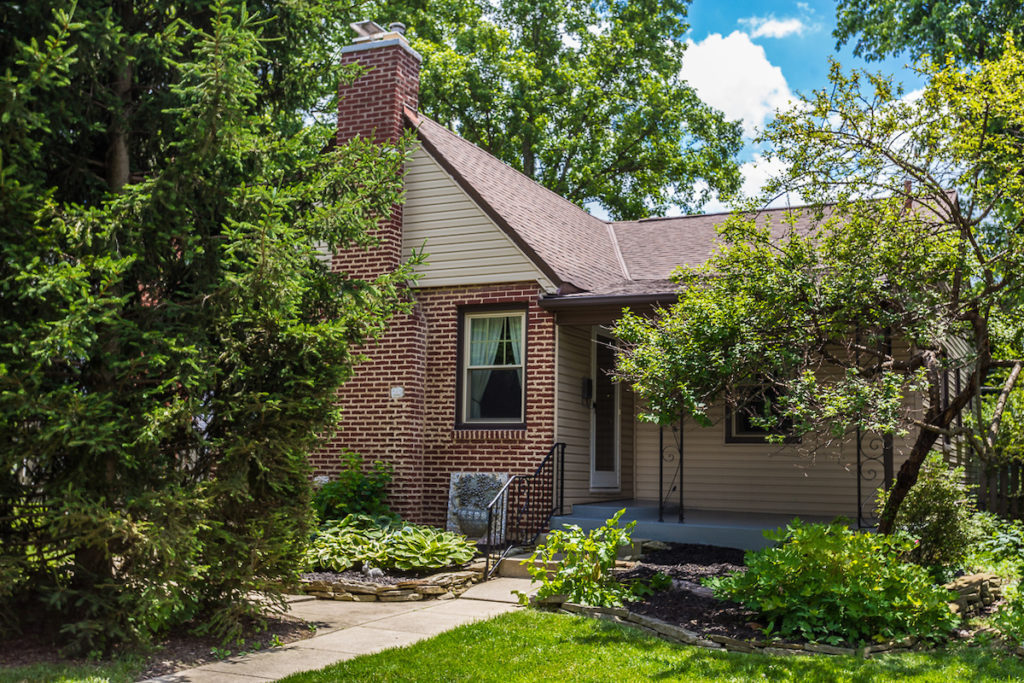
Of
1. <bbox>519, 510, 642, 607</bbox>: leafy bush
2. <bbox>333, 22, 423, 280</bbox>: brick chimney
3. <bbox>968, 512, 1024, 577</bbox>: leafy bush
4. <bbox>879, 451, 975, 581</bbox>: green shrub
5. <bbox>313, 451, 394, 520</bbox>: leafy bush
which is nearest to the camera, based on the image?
<bbox>519, 510, 642, 607</bbox>: leafy bush

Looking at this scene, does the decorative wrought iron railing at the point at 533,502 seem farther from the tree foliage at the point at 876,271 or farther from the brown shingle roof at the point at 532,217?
the tree foliage at the point at 876,271

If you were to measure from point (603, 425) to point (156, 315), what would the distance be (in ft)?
24.4

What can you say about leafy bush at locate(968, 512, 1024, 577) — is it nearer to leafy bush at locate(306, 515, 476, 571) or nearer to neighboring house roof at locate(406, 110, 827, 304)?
neighboring house roof at locate(406, 110, 827, 304)

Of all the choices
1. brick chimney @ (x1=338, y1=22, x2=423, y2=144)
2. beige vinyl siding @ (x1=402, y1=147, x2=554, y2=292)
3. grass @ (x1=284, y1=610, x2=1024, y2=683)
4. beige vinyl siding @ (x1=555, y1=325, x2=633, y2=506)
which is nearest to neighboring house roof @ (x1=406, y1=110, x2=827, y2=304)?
beige vinyl siding @ (x1=402, y1=147, x2=554, y2=292)

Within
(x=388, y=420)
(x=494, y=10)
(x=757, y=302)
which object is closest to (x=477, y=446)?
(x=388, y=420)

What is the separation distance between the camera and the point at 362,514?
10.8m

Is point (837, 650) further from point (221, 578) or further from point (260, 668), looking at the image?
point (221, 578)

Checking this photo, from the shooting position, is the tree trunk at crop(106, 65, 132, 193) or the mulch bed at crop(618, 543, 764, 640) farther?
the mulch bed at crop(618, 543, 764, 640)

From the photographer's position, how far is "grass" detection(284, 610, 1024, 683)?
578 centimetres

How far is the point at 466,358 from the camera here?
12.1m

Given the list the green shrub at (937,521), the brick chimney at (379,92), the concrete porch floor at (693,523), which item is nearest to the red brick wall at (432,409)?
the concrete porch floor at (693,523)

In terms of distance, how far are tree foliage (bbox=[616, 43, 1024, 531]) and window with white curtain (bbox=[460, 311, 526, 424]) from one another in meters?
3.97

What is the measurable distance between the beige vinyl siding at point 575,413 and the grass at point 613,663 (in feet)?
15.9

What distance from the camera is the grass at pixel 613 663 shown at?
5777mm
